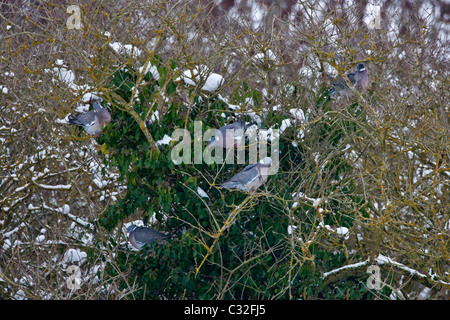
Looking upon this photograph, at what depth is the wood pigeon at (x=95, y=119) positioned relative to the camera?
20.3 feet

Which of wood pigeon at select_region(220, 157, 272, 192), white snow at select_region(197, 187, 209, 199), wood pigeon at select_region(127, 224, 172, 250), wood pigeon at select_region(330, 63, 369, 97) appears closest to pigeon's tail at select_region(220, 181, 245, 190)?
wood pigeon at select_region(220, 157, 272, 192)

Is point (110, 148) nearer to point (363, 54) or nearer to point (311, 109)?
point (311, 109)

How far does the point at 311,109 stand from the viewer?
641 centimetres

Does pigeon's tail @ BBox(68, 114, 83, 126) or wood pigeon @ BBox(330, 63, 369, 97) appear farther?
wood pigeon @ BBox(330, 63, 369, 97)

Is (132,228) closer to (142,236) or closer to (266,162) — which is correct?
(142,236)

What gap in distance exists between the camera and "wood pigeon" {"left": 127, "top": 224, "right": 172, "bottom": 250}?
6.33 m

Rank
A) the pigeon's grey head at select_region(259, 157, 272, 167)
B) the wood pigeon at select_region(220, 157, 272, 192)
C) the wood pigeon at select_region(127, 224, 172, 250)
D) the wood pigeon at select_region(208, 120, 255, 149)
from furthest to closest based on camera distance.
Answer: the wood pigeon at select_region(127, 224, 172, 250) → the wood pigeon at select_region(208, 120, 255, 149) → the pigeon's grey head at select_region(259, 157, 272, 167) → the wood pigeon at select_region(220, 157, 272, 192)

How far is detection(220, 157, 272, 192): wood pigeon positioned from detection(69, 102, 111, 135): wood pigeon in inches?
60.8

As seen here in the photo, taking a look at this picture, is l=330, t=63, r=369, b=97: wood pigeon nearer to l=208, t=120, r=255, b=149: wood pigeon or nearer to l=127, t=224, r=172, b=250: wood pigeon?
l=208, t=120, r=255, b=149: wood pigeon

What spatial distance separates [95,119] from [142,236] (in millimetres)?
1410

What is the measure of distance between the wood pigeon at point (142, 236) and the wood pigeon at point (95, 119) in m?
1.17

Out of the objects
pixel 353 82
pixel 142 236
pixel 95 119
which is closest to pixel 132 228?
pixel 142 236

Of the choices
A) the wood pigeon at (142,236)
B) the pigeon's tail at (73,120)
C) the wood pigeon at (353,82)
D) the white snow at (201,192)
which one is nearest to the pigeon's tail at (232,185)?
the white snow at (201,192)

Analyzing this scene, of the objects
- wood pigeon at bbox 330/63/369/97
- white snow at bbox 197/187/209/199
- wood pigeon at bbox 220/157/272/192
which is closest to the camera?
wood pigeon at bbox 220/157/272/192
